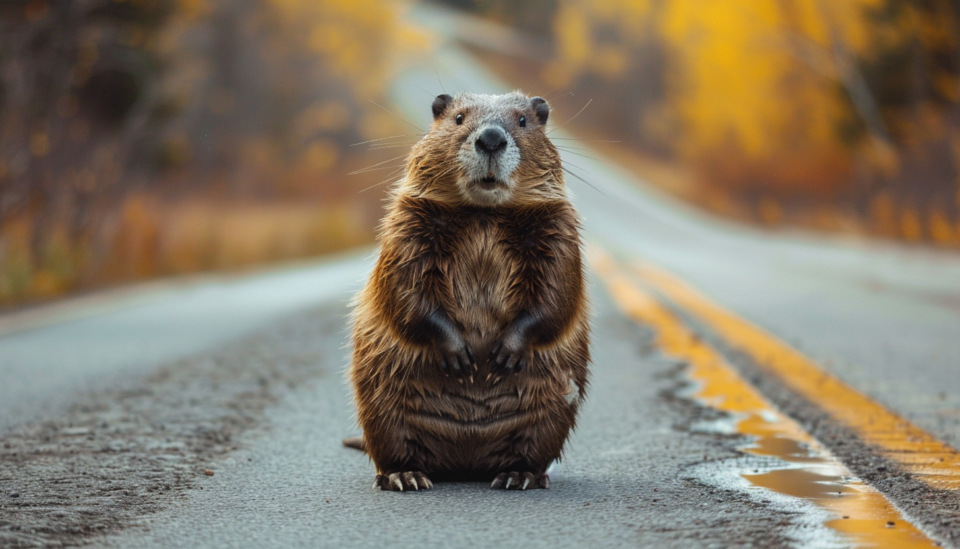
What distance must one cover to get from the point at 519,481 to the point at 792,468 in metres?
1.08

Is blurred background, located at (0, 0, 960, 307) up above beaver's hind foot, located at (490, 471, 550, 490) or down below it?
above

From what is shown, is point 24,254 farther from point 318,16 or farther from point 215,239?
point 318,16

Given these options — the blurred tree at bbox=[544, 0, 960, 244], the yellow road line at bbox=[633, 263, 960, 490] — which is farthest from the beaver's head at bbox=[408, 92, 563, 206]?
the blurred tree at bbox=[544, 0, 960, 244]

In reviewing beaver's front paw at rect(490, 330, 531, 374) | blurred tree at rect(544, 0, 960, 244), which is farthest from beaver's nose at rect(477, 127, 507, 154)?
blurred tree at rect(544, 0, 960, 244)

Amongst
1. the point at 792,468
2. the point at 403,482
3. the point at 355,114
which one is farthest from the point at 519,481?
the point at 355,114

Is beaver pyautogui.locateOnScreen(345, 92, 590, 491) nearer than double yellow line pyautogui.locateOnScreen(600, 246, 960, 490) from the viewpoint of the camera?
Yes

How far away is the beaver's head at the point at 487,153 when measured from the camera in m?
4.31

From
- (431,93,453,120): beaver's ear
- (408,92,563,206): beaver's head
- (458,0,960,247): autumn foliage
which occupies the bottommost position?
(408,92,563,206): beaver's head

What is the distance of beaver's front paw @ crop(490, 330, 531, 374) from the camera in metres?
4.18

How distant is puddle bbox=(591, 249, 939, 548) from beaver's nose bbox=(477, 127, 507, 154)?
1.45m

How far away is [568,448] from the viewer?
5.12 meters

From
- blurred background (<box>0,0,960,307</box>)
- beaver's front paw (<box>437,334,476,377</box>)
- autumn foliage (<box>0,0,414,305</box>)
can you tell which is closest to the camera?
beaver's front paw (<box>437,334,476,377</box>)

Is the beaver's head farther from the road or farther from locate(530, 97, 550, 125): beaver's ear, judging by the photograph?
the road

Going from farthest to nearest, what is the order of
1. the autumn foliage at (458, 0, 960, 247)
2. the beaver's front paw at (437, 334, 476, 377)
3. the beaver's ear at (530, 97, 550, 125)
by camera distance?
the autumn foliage at (458, 0, 960, 247)
the beaver's ear at (530, 97, 550, 125)
the beaver's front paw at (437, 334, 476, 377)
